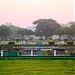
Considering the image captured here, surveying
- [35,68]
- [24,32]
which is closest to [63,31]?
[24,32]

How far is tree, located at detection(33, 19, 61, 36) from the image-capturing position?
5346 mm

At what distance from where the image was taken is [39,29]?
5.59 meters

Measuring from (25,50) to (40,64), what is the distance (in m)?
Answer: 0.96

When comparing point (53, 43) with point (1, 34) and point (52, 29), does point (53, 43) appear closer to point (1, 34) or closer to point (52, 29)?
point (52, 29)

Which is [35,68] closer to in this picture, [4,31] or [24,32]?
[4,31]

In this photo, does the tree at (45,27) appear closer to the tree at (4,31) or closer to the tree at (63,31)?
the tree at (63,31)

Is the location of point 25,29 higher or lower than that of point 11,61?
higher

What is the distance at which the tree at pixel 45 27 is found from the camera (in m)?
5.35

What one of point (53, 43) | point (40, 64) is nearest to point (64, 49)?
point (53, 43)

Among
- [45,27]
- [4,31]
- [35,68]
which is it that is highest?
[45,27]

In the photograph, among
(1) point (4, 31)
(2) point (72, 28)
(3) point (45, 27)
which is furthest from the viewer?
(3) point (45, 27)

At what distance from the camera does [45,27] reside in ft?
18.4

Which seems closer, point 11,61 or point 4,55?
point 11,61

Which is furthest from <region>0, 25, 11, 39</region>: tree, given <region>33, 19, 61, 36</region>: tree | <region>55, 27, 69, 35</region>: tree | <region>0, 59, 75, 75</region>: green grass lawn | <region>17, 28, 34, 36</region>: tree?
<region>0, 59, 75, 75</region>: green grass lawn
